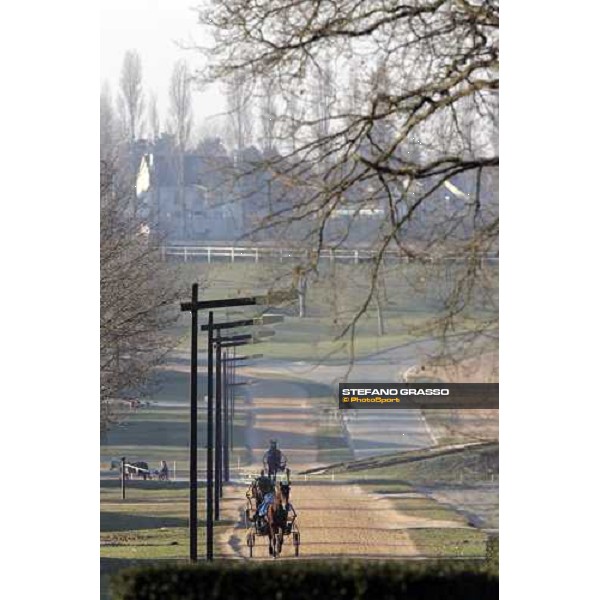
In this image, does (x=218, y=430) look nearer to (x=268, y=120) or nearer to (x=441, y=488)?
(x=441, y=488)

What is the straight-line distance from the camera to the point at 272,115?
7.26m

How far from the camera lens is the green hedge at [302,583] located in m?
6.46

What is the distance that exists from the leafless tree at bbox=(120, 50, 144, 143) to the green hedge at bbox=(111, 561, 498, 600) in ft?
6.18

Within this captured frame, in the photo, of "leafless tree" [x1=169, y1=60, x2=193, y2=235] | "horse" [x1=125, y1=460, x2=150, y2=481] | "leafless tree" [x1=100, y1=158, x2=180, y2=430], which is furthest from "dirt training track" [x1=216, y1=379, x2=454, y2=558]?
"leafless tree" [x1=169, y1=60, x2=193, y2=235]

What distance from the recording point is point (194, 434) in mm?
7066

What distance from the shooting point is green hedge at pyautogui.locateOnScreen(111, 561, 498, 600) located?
646 cm

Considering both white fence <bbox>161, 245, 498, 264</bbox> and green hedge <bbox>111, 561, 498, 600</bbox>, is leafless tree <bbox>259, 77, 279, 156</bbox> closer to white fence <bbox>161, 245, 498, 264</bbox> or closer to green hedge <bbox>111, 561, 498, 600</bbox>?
white fence <bbox>161, 245, 498, 264</bbox>

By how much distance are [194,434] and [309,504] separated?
23.0 inches

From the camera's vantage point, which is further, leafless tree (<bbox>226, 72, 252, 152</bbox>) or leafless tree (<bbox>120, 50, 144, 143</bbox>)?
leafless tree (<bbox>226, 72, 252, 152</bbox>)

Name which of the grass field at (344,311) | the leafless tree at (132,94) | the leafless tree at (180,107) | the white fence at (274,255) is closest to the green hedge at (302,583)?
the grass field at (344,311)

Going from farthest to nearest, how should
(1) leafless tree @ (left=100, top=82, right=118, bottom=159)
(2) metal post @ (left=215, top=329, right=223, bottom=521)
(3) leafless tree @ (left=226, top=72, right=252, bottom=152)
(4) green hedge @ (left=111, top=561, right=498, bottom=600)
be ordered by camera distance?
(3) leafless tree @ (left=226, top=72, right=252, bottom=152) → (2) metal post @ (left=215, top=329, right=223, bottom=521) → (1) leafless tree @ (left=100, top=82, right=118, bottom=159) → (4) green hedge @ (left=111, top=561, right=498, bottom=600)
